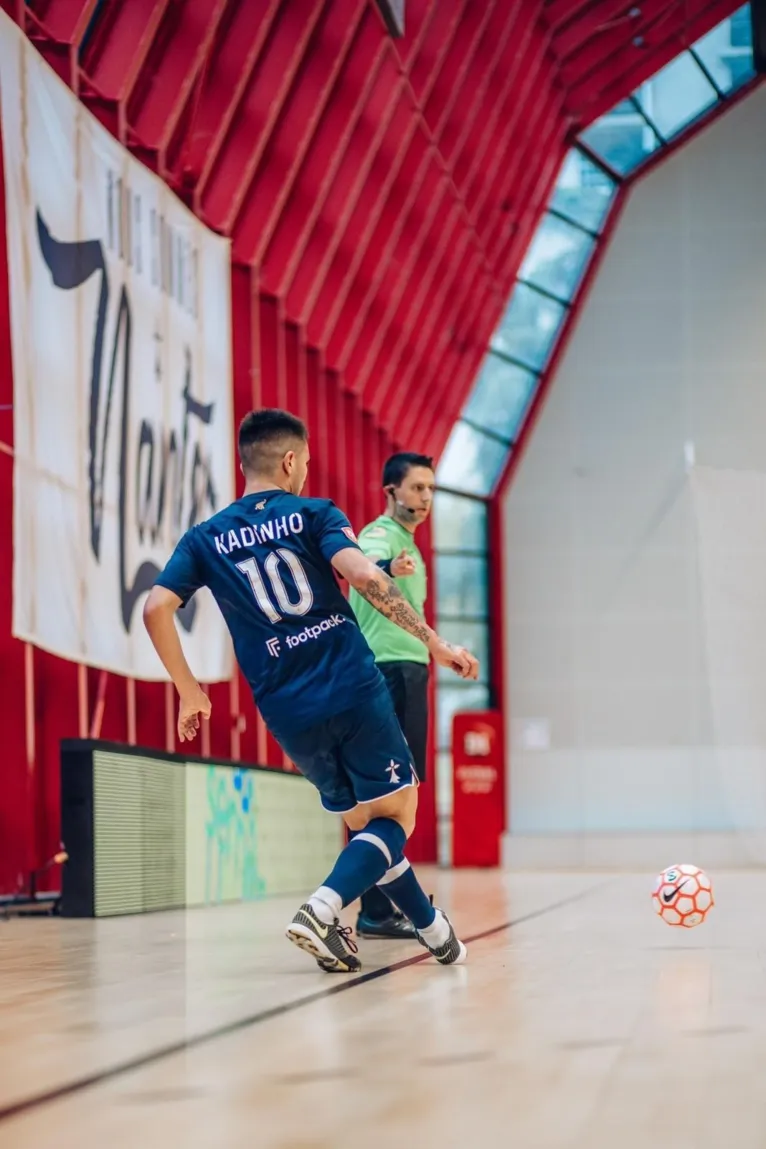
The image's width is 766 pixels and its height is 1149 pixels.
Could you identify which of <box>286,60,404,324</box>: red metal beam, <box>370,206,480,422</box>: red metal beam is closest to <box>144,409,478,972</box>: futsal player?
<box>286,60,404,324</box>: red metal beam

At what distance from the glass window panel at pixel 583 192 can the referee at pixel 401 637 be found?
682 inches

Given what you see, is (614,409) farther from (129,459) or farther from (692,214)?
(129,459)

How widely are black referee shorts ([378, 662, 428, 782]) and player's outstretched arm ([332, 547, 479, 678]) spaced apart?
163 cm

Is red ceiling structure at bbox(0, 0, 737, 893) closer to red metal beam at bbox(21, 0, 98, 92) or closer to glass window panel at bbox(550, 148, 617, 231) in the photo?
red metal beam at bbox(21, 0, 98, 92)

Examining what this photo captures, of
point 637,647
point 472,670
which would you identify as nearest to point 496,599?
point 637,647

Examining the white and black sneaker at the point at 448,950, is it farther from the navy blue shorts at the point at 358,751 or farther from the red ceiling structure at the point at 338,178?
the red ceiling structure at the point at 338,178

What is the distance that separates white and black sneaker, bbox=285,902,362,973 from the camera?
14.5 ft

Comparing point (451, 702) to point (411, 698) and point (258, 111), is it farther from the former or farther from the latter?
point (411, 698)

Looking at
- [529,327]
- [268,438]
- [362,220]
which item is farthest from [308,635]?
[529,327]

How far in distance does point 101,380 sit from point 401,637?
142 inches

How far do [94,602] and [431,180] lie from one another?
30.2 feet

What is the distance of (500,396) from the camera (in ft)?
75.9

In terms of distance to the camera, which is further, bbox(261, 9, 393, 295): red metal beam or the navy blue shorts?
bbox(261, 9, 393, 295): red metal beam

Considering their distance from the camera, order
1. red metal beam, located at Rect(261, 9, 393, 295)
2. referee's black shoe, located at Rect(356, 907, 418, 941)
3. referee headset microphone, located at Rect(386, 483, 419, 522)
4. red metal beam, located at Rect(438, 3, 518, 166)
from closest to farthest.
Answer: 1. referee's black shoe, located at Rect(356, 907, 418, 941)
2. referee headset microphone, located at Rect(386, 483, 419, 522)
3. red metal beam, located at Rect(261, 9, 393, 295)
4. red metal beam, located at Rect(438, 3, 518, 166)
